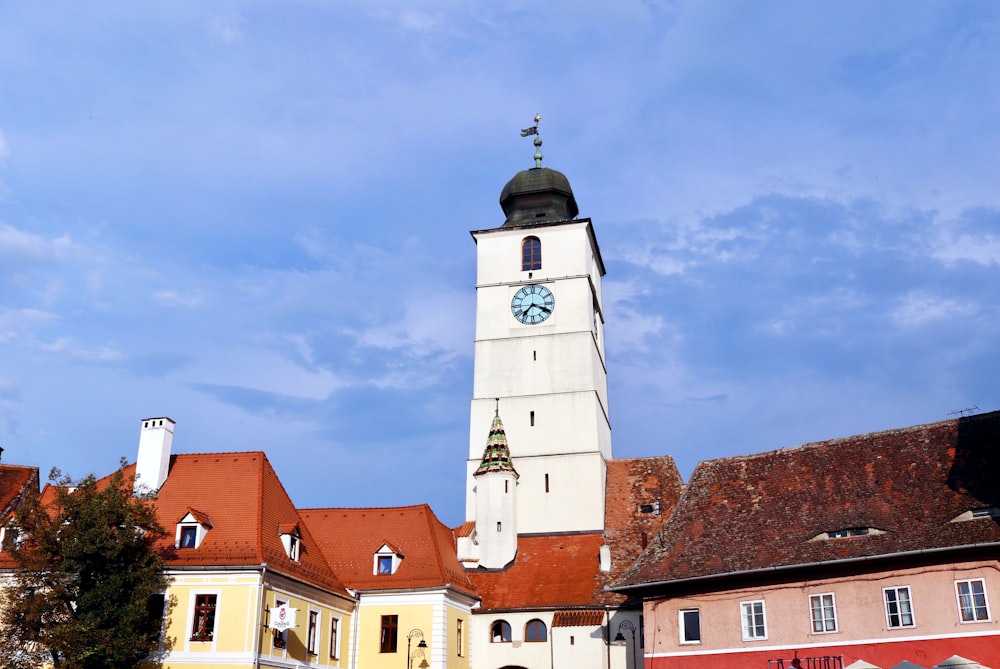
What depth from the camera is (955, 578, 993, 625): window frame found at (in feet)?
88.4

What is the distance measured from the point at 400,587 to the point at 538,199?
23.6m

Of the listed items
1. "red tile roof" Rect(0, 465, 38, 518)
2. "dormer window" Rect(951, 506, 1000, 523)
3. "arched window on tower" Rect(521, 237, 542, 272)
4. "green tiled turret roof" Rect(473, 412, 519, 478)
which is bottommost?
"dormer window" Rect(951, 506, 1000, 523)

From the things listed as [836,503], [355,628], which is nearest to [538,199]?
[355,628]

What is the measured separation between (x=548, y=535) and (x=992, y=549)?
20.8m

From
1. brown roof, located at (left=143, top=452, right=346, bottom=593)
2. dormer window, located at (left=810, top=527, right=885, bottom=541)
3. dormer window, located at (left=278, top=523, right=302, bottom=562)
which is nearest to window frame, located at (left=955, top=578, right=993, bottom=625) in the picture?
dormer window, located at (left=810, top=527, right=885, bottom=541)

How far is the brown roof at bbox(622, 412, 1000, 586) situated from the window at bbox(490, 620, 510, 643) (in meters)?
8.76

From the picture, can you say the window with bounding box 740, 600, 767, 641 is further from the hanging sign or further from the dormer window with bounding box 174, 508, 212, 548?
the dormer window with bounding box 174, 508, 212, 548

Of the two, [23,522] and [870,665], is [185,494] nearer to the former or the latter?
[23,522]

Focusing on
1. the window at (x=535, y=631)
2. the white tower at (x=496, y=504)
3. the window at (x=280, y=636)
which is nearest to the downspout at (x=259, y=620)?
the window at (x=280, y=636)

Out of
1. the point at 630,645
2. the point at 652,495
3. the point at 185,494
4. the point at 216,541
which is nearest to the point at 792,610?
the point at 630,645

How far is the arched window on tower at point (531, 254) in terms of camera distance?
168 ft

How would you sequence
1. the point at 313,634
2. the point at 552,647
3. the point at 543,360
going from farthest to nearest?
1. the point at 543,360
2. the point at 552,647
3. the point at 313,634

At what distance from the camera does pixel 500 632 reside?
1581 inches

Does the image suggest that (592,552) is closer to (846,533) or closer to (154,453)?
(846,533)
